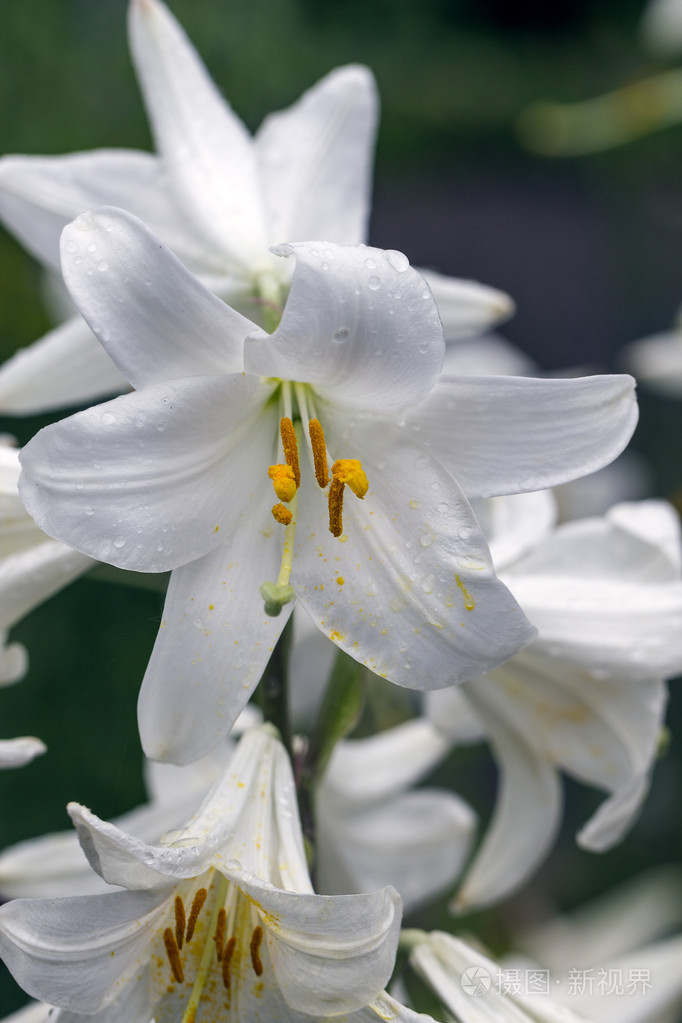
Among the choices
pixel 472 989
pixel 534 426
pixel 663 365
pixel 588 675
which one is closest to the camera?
pixel 534 426

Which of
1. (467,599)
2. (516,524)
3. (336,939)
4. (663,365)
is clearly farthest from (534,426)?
(663,365)

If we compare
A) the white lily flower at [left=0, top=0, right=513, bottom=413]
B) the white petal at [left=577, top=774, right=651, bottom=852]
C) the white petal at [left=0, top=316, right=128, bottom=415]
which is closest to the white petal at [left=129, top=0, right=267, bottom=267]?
the white lily flower at [left=0, top=0, right=513, bottom=413]

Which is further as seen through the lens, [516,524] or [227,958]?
[516,524]

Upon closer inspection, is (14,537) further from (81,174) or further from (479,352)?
(479,352)

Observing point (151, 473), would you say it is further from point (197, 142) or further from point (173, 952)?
point (197, 142)

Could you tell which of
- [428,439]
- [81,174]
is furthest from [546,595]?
[81,174]

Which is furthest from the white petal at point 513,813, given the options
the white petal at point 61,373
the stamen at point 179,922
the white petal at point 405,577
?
the white petal at point 61,373
